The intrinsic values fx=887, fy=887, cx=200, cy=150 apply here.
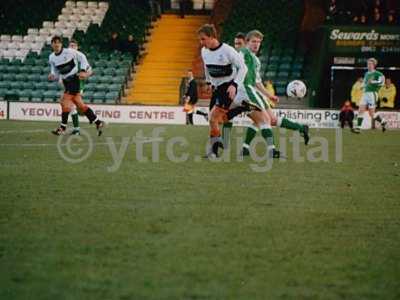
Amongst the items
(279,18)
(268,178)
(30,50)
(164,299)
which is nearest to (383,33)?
(279,18)

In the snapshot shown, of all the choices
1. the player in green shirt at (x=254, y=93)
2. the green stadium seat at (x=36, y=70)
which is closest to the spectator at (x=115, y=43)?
the green stadium seat at (x=36, y=70)

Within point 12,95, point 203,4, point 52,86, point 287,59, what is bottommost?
point 12,95

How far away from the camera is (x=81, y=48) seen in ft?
121

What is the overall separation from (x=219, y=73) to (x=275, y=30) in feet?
69.4

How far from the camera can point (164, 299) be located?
454 cm

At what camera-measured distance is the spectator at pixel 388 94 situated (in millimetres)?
30641

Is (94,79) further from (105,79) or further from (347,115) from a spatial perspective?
(347,115)

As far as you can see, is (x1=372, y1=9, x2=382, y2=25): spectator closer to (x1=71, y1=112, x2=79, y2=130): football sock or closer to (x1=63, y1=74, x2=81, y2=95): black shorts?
(x1=71, y1=112, x2=79, y2=130): football sock

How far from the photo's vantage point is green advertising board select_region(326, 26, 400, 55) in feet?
102

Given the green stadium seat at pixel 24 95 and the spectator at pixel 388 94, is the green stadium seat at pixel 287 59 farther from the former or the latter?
the green stadium seat at pixel 24 95

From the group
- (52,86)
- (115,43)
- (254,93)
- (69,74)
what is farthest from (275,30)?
(254,93)

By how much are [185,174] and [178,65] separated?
26.7m

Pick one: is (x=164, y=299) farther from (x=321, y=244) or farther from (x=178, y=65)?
(x=178, y=65)

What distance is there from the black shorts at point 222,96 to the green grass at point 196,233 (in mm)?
2835
